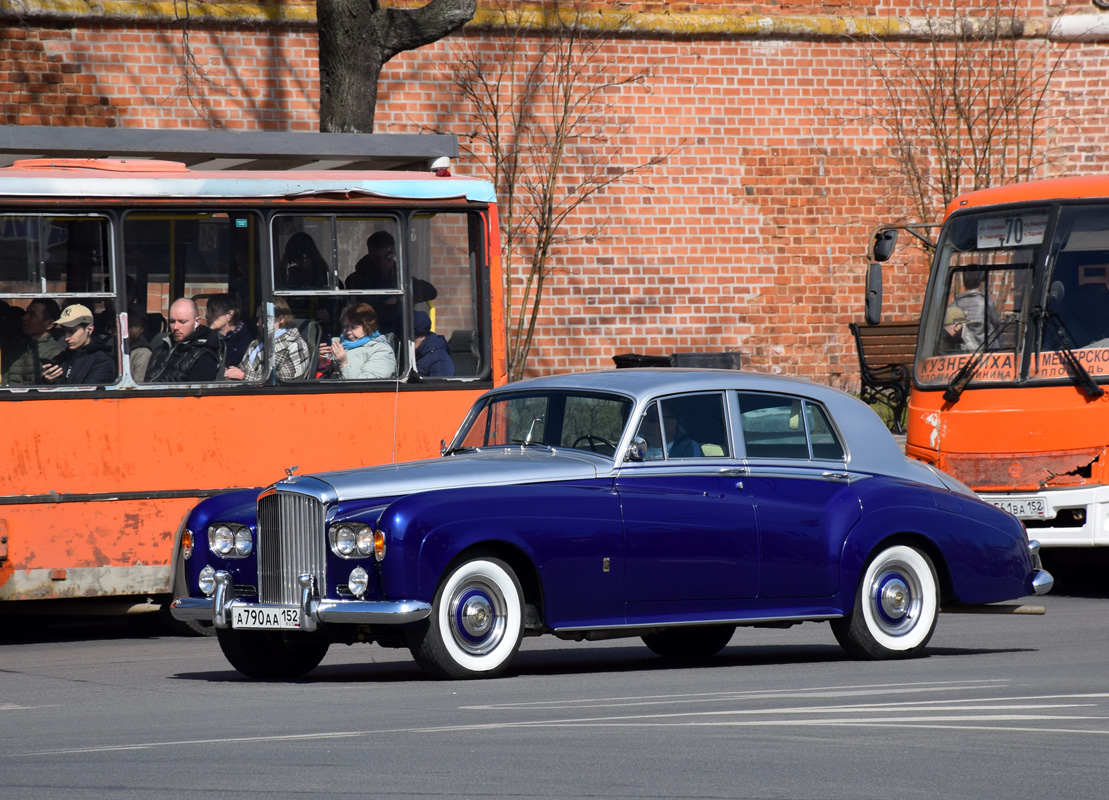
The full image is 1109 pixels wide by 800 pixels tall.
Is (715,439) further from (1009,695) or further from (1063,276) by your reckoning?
(1063,276)

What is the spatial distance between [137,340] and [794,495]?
14.8 feet

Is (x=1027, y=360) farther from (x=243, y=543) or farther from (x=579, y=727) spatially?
(x=579, y=727)

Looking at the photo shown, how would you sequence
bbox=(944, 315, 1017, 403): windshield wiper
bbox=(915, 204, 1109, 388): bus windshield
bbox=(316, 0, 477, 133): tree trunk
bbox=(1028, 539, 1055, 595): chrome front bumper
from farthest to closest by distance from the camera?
bbox=(316, 0, 477, 133): tree trunk < bbox=(944, 315, 1017, 403): windshield wiper < bbox=(915, 204, 1109, 388): bus windshield < bbox=(1028, 539, 1055, 595): chrome front bumper

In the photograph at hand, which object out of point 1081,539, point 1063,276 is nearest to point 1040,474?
point 1081,539

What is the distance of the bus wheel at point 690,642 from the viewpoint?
33.7 feet

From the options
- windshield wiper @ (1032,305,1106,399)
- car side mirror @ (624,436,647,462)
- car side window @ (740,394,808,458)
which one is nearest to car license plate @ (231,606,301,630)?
car side mirror @ (624,436,647,462)

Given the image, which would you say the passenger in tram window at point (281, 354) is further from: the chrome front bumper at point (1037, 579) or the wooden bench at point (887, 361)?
the wooden bench at point (887, 361)

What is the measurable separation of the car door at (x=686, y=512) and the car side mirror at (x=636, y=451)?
3cm

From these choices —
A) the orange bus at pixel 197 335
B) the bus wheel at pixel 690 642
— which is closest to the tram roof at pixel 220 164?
the orange bus at pixel 197 335

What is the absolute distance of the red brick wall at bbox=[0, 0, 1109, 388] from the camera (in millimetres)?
20531

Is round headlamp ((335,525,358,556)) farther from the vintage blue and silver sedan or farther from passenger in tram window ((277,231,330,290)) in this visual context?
passenger in tram window ((277,231,330,290))

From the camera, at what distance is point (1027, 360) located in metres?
13.8

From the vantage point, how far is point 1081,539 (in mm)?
13109

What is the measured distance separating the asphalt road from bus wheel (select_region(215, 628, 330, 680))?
0.45 ft
